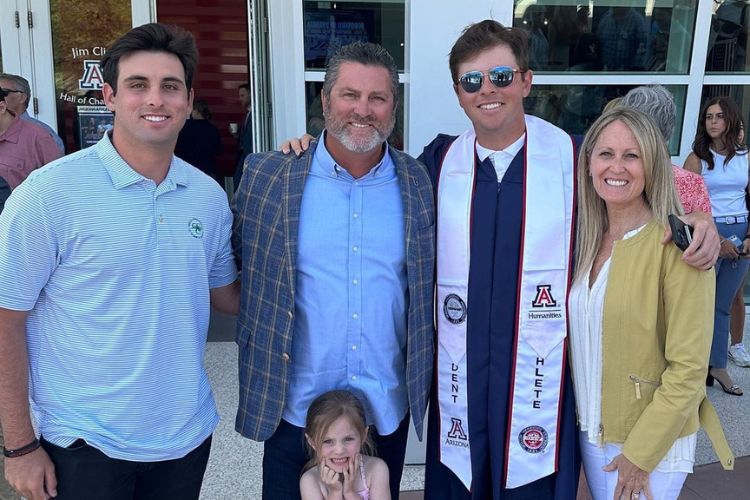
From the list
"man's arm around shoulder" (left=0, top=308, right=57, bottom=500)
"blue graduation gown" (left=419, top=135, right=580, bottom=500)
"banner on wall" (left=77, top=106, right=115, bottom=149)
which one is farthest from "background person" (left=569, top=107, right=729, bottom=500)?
"banner on wall" (left=77, top=106, right=115, bottom=149)

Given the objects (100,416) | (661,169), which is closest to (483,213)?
(661,169)

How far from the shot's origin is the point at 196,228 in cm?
184

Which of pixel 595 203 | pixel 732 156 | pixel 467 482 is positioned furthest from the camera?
pixel 732 156

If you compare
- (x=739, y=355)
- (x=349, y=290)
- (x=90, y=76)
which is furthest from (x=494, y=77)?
(x=90, y=76)

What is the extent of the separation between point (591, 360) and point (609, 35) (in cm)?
362

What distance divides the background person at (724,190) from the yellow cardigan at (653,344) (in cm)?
273

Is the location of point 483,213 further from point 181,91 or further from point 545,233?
point 181,91

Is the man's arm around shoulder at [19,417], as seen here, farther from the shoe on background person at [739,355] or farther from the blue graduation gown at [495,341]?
the shoe on background person at [739,355]

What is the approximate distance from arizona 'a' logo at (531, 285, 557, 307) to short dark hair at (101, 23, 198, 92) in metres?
1.25

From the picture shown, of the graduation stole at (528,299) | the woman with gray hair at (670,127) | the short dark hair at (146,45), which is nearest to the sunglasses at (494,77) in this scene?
the graduation stole at (528,299)

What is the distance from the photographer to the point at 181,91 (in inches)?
72.0

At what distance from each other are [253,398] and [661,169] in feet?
4.64

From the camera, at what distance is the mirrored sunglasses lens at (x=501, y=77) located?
A: 2.08 meters

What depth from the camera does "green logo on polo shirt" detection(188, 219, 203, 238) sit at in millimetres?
1829
